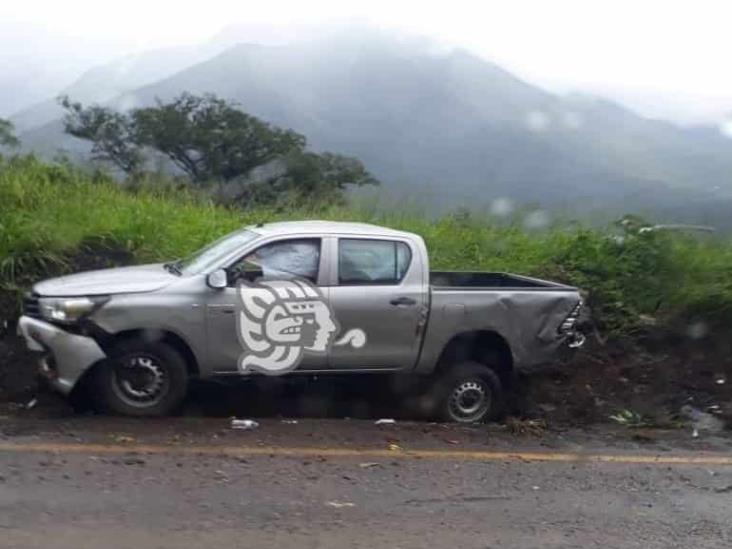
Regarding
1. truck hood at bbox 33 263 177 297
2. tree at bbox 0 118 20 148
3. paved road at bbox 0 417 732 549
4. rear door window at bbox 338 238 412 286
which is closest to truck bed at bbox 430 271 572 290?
rear door window at bbox 338 238 412 286

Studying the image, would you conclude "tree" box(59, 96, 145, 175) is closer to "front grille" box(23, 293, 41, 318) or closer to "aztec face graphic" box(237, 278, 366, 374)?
"front grille" box(23, 293, 41, 318)

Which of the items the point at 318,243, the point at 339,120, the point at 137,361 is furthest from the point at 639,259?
the point at 339,120

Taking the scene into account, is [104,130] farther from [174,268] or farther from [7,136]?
[174,268]

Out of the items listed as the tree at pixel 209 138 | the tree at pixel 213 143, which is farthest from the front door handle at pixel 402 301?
the tree at pixel 209 138

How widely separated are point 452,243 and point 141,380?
5137mm

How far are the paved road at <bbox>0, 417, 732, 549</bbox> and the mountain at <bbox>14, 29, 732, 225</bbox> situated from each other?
6.04 metres

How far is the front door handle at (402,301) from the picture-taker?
8.33 meters

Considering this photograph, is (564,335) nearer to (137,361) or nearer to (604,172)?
(137,361)

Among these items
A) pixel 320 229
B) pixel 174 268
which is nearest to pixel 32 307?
pixel 174 268

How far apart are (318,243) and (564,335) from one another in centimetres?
226

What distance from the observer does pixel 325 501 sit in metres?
5.77

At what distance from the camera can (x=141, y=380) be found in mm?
7770

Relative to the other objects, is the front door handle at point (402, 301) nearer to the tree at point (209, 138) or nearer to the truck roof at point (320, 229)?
the truck roof at point (320, 229)

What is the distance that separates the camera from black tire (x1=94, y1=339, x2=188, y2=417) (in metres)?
7.70
